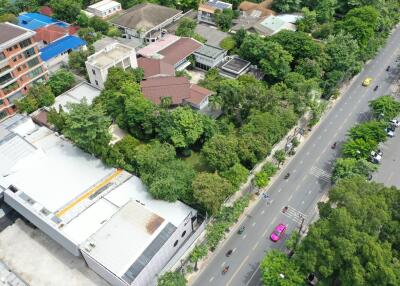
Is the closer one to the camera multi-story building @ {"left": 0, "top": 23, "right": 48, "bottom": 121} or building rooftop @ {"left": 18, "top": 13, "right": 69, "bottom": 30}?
multi-story building @ {"left": 0, "top": 23, "right": 48, "bottom": 121}

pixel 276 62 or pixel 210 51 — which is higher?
pixel 276 62

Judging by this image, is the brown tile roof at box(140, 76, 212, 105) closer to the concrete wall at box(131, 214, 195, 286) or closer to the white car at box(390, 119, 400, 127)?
the concrete wall at box(131, 214, 195, 286)

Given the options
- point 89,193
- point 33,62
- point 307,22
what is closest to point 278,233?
point 89,193

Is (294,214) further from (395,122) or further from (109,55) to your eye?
(109,55)

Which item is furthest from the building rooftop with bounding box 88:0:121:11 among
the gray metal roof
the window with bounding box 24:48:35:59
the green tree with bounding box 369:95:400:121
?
the gray metal roof

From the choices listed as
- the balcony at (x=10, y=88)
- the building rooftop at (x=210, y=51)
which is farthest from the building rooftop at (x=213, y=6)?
the balcony at (x=10, y=88)
